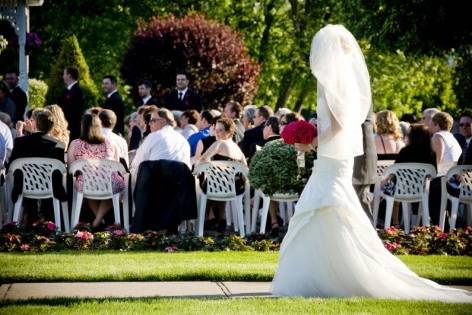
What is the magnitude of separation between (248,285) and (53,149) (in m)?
5.15

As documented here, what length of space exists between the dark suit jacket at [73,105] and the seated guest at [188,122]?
214 cm

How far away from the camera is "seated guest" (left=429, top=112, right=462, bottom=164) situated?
15.7m

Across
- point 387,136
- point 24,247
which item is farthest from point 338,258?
point 387,136

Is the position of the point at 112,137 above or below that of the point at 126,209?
above

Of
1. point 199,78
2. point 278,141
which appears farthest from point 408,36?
point 278,141

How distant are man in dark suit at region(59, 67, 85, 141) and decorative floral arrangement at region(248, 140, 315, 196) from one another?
6.12 meters

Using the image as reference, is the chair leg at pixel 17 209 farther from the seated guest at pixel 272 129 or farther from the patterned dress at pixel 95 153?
the seated guest at pixel 272 129

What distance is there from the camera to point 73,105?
18.6m

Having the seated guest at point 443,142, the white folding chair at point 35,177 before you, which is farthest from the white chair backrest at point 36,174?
the seated guest at point 443,142

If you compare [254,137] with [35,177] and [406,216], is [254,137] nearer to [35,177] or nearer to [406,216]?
[406,216]

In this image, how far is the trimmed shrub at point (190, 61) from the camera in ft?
88.4

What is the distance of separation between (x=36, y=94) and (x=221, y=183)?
11.9 metres

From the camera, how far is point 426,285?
916 cm

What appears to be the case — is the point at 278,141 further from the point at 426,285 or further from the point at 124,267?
the point at 426,285
